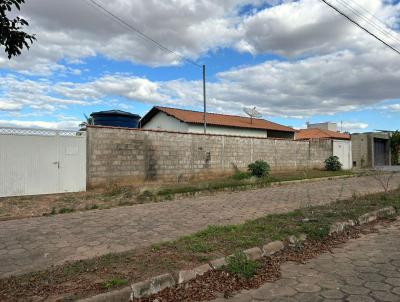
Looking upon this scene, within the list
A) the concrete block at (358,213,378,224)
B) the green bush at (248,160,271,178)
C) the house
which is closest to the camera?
the concrete block at (358,213,378,224)

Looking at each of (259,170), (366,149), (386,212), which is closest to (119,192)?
(386,212)

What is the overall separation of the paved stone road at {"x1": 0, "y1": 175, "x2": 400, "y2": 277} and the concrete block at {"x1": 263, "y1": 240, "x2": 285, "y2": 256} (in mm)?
1657

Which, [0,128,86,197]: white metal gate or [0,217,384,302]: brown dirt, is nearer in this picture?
[0,217,384,302]: brown dirt

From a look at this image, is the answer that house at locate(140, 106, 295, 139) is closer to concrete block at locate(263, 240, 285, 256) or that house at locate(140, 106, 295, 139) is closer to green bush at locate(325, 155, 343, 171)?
green bush at locate(325, 155, 343, 171)

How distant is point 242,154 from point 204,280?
14.9m

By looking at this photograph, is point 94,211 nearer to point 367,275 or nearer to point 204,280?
point 204,280

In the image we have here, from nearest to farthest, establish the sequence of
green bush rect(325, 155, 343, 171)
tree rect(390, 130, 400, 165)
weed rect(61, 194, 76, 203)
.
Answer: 1. weed rect(61, 194, 76, 203)
2. green bush rect(325, 155, 343, 171)
3. tree rect(390, 130, 400, 165)

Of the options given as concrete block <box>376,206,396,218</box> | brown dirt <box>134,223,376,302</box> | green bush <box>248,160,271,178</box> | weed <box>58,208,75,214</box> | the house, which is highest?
the house

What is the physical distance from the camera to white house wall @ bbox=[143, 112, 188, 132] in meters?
25.6

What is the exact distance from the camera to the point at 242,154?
19.1 m

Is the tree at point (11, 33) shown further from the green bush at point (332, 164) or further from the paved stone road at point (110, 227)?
the green bush at point (332, 164)

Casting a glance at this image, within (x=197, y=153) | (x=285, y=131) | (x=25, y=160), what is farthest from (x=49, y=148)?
(x=285, y=131)

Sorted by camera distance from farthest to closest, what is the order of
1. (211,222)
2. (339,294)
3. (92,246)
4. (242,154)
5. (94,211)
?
(242,154) → (94,211) → (211,222) → (92,246) → (339,294)

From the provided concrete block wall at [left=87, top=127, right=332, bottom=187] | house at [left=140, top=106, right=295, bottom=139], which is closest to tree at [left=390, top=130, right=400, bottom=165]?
house at [left=140, top=106, right=295, bottom=139]
